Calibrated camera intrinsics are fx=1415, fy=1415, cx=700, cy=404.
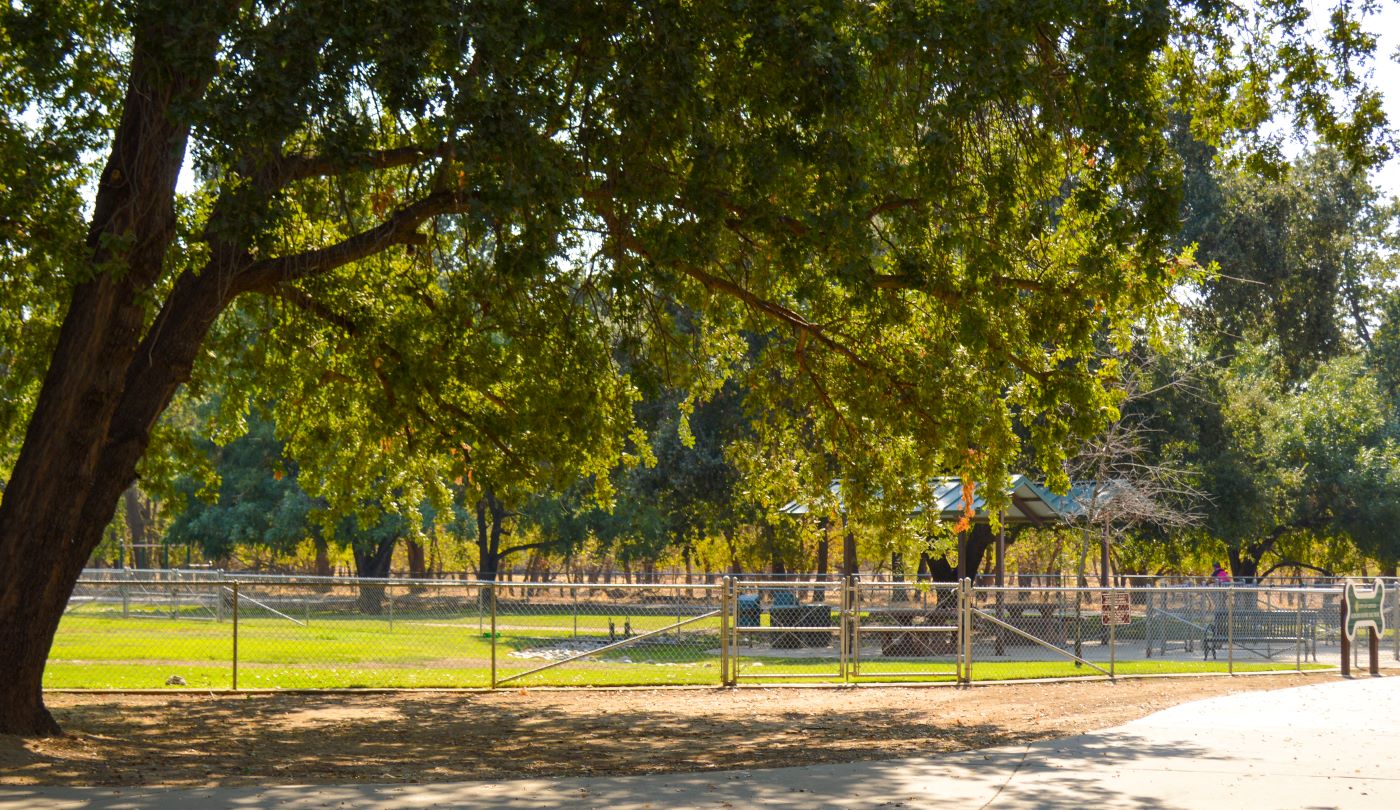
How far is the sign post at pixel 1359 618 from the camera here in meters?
21.5

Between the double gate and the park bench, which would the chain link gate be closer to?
the double gate

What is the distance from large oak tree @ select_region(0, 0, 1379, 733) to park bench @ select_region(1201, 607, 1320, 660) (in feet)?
31.0

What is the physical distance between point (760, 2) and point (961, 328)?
12.1ft

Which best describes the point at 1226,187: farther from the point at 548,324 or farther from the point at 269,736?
the point at 269,736

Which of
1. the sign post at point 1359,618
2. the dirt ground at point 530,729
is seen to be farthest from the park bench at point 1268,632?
the dirt ground at point 530,729

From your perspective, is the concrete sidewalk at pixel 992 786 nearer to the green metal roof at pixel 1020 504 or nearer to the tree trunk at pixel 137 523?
the green metal roof at pixel 1020 504

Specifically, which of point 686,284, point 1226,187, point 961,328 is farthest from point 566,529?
point 961,328

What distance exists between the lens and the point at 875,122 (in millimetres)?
13109

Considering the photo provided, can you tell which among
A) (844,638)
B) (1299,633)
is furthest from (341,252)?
(1299,633)

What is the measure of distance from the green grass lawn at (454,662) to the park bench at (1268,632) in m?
0.86

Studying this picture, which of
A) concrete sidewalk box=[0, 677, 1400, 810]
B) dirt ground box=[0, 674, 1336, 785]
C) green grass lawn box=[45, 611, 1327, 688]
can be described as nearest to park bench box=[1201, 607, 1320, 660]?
green grass lawn box=[45, 611, 1327, 688]

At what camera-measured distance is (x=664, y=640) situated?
66.2 feet

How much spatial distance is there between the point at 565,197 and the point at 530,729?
5.96 metres

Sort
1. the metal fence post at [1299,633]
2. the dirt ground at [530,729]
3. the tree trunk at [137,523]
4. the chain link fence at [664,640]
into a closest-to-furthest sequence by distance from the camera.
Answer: the dirt ground at [530,729], the chain link fence at [664,640], the metal fence post at [1299,633], the tree trunk at [137,523]
